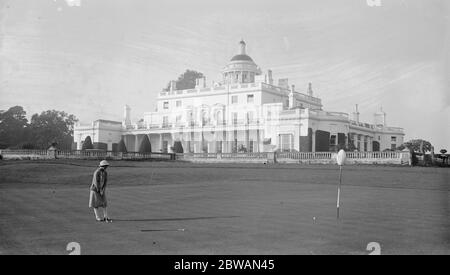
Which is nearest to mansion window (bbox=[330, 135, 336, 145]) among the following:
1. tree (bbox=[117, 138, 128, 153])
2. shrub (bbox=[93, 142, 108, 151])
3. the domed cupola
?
the domed cupola

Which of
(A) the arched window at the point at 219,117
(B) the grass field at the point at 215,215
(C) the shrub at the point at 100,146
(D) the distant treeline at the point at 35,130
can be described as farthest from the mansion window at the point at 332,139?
(D) the distant treeline at the point at 35,130

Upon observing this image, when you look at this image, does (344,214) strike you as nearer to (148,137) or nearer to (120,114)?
(120,114)

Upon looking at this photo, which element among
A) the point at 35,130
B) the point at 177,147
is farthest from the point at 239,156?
the point at 35,130

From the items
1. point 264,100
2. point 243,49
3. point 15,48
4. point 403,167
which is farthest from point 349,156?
point 15,48

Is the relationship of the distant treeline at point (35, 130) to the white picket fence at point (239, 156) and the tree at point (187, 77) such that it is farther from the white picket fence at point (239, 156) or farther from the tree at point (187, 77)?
the tree at point (187, 77)

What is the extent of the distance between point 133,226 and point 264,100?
29.3 metres

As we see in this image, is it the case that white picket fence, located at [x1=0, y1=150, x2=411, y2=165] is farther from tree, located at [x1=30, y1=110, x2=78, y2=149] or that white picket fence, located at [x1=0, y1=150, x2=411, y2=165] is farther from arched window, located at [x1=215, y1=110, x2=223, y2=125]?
arched window, located at [x1=215, y1=110, x2=223, y2=125]

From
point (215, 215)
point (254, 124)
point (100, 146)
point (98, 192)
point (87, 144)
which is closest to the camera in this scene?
point (98, 192)

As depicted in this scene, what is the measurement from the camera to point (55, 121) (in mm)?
24109

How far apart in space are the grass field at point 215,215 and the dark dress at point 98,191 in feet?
1.64

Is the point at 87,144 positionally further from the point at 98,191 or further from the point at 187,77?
the point at 98,191

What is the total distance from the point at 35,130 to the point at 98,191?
18.0 m

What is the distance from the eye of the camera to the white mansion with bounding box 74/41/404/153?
3256cm

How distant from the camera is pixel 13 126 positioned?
84.4 ft
